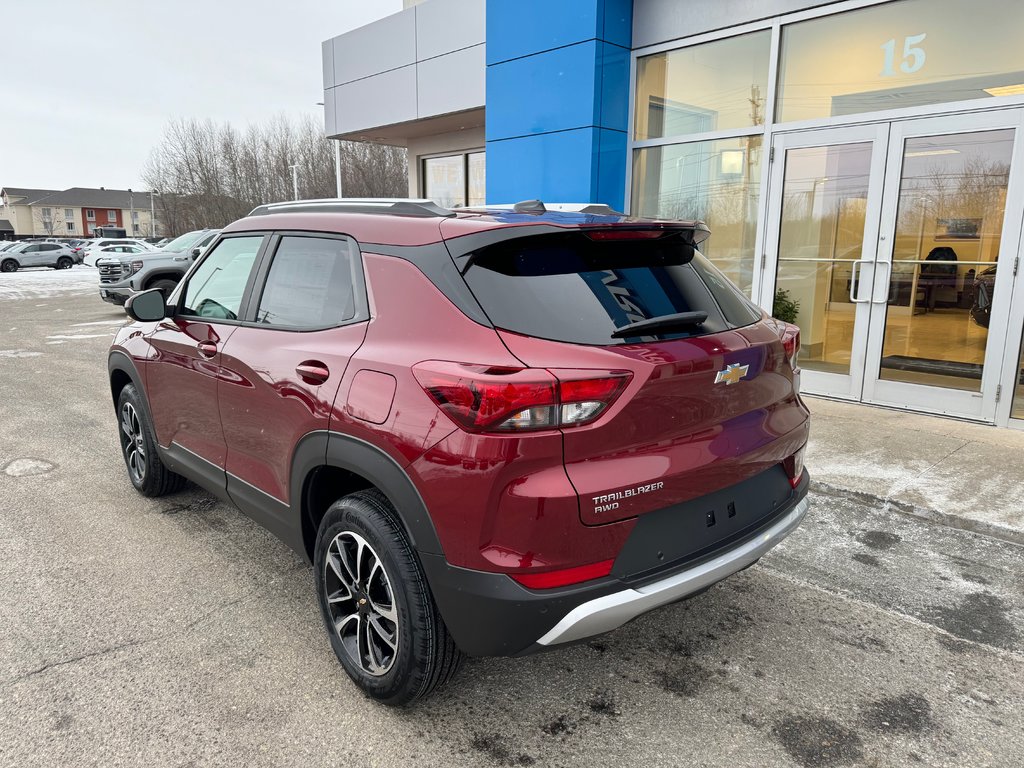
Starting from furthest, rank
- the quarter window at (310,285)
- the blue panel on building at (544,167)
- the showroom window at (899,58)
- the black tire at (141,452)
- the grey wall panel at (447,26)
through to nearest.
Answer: the grey wall panel at (447,26) → the blue panel on building at (544,167) → the showroom window at (899,58) → the black tire at (141,452) → the quarter window at (310,285)

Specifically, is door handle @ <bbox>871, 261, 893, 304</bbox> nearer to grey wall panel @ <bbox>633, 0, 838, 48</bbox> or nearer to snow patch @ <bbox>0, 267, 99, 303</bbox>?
grey wall panel @ <bbox>633, 0, 838, 48</bbox>

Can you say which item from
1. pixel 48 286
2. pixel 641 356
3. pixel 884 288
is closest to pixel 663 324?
pixel 641 356

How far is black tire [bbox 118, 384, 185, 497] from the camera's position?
441 cm

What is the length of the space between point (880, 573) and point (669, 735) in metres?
1.86

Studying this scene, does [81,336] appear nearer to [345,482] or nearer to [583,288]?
[345,482]

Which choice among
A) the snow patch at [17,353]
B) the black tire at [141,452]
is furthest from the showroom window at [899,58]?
the snow patch at [17,353]

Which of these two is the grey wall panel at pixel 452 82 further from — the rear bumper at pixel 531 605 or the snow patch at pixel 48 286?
the snow patch at pixel 48 286

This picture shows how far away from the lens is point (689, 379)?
2330mm

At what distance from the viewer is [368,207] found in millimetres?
2955

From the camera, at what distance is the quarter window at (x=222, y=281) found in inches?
135

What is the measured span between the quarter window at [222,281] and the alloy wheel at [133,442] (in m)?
1.16

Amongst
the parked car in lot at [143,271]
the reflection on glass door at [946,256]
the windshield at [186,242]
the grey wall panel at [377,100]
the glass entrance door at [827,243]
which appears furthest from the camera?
the windshield at [186,242]

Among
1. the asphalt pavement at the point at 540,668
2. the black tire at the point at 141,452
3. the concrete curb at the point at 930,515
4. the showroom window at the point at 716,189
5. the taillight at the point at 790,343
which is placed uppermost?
the showroom window at the point at 716,189

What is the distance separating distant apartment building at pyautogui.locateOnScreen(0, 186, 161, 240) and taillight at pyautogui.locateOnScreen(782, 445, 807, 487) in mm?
109105
